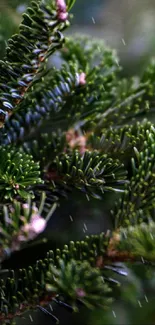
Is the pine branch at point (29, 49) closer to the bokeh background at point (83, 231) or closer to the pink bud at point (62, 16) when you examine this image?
the pink bud at point (62, 16)

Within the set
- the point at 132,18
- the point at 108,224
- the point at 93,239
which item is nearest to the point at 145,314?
the point at 108,224

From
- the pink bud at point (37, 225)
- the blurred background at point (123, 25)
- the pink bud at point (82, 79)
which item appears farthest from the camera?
the blurred background at point (123, 25)

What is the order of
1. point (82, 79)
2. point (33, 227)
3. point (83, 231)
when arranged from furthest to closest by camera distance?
1. point (83, 231)
2. point (82, 79)
3. point (33, 227)

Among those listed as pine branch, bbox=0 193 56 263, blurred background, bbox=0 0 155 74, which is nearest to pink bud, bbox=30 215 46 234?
pine branch, bbox=0 193 56 263

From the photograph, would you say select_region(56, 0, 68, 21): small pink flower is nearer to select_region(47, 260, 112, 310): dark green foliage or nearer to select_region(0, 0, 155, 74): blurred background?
select_region(47, 260, 112, 310): dark green foliage

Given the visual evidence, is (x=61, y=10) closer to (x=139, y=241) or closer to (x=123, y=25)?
(x=139, y=241)

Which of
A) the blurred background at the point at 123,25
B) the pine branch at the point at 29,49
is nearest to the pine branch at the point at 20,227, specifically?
the pine branch at the point at 29,49

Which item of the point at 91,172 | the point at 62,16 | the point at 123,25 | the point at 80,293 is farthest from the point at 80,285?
the point at 123,25

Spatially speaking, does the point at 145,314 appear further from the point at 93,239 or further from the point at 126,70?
the point at 126,70
